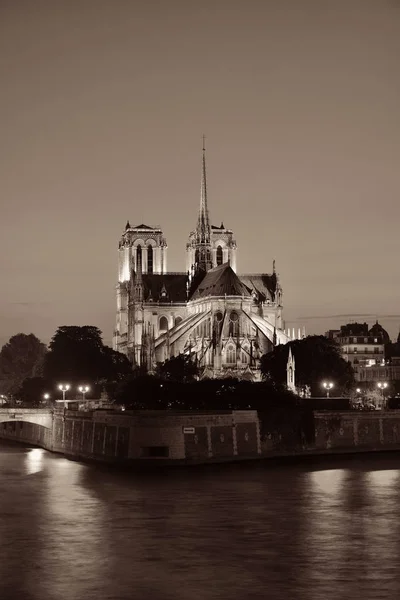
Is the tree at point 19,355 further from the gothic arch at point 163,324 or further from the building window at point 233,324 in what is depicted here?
the building window at point 233,324

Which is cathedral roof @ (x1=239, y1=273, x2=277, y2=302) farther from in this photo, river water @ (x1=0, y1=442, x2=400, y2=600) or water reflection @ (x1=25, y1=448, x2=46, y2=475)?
river water @ (x1=0, y1=442, x2=400, y2=600)

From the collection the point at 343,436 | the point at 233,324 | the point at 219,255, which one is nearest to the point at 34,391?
the point at 233,324

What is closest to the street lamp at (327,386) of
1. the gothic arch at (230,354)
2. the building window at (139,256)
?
the gothic arch at (230,354)

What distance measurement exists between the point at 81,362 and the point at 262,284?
3141 centimetres

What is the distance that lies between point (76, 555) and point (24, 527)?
618 centimetres

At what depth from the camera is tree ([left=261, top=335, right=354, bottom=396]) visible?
3947 inches

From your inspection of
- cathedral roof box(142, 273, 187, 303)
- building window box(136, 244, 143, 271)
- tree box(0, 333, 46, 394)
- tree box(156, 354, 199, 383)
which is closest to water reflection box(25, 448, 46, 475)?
tree box(156, 354, 199, 383)

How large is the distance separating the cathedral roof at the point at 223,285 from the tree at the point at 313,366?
59.7 ft

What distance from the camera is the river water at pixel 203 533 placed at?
113 feet

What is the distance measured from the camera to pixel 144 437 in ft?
203

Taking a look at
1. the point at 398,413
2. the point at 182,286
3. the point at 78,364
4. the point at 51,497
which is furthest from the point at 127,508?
the point at 182,286

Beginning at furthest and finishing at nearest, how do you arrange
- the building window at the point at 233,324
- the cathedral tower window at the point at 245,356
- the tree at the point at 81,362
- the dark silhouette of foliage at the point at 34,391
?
the building window at the point at 233,324 → the cathedral tower window at the point at 245,356 → the tree at the point at 81,362 → the dark silhouette of foliage at the point at 34,391

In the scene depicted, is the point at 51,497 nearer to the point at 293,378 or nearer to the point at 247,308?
the point at 293,378

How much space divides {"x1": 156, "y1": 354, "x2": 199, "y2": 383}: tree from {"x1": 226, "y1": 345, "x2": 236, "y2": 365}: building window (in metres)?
5.20
